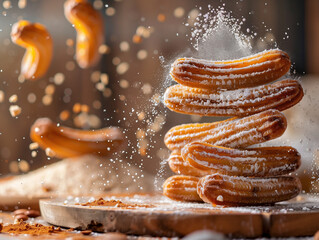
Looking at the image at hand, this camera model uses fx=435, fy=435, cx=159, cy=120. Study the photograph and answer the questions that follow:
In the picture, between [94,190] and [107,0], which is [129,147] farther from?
[107,0]

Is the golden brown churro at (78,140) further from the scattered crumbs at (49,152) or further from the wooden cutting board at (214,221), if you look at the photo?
the wooden cutting board at (214,221)

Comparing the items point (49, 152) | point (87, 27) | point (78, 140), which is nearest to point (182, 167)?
point (78, 140)

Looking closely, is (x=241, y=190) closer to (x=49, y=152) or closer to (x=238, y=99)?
(x=238, y=99)

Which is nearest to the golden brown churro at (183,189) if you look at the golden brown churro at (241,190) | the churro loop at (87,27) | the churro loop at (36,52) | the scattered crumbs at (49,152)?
the golden brown churro at (241,190)

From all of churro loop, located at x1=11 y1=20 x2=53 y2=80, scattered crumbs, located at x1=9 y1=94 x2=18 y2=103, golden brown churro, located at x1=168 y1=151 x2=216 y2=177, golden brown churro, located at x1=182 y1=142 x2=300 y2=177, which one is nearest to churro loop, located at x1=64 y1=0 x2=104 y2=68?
churro loop, located at x1=11 y1=20 x2=53 y2=80

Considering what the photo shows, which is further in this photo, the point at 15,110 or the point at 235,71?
the point at 15,110

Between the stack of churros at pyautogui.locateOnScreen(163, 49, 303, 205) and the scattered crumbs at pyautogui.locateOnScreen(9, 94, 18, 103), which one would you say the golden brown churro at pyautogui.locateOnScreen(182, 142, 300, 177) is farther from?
the scattered crumbs at pyautogui.locateOnScreen(9, 94, 18, 103)
